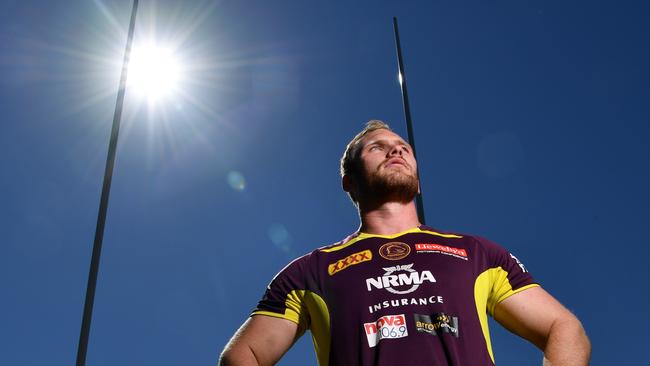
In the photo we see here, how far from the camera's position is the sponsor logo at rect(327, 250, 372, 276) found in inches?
109

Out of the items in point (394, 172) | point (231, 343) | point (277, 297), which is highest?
point (394, 172)

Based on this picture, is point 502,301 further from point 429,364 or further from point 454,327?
point 429,364

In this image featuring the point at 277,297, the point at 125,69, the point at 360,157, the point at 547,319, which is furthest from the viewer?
the point at 125,69

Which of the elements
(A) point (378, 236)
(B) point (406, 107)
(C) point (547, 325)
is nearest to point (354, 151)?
(A) point (378, 236)

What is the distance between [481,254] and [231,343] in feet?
4.02

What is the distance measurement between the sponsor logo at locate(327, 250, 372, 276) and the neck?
0.80ft

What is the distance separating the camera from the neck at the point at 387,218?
3037mm

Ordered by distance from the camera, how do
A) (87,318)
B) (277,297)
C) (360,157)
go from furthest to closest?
(87,318)
(360,157)
(277,297)

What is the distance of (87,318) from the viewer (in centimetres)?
625

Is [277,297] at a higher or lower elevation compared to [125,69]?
lower

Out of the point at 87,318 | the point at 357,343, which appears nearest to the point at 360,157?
the point at 357,343

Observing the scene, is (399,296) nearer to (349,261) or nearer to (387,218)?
(349,261)

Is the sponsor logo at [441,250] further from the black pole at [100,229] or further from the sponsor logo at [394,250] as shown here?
the black pole at [100,229]

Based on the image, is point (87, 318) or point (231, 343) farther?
point (87, 318)
